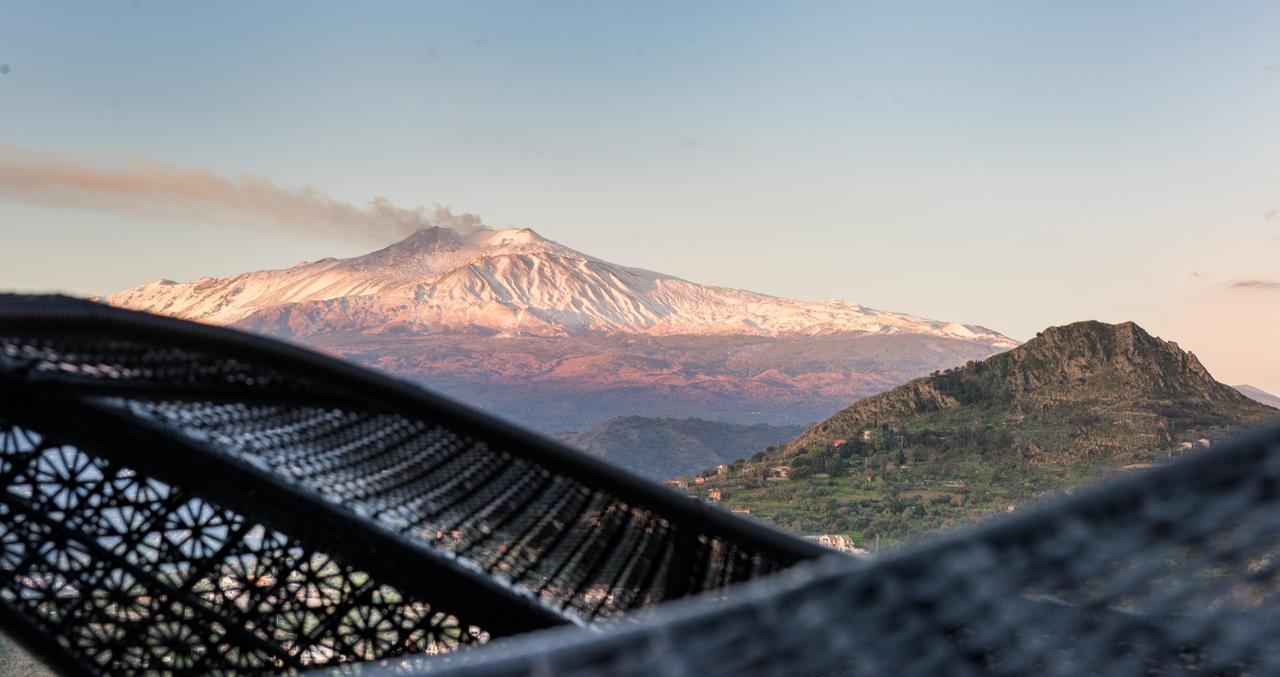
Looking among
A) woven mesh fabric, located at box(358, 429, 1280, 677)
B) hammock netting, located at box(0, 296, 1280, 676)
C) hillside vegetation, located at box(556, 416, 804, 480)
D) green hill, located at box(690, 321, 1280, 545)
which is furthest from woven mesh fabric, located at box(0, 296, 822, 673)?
hillside vegetation, located at box(556, 416, 804, 480)

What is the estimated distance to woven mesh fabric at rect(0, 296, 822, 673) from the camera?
891 centimetres

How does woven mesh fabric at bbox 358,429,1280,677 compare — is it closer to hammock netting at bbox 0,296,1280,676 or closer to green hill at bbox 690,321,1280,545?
hammock netting at bbox 0,296,1280,676

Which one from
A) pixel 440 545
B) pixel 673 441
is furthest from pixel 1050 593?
pixel 673 441

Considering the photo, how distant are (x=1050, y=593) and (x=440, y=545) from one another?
23.4 feet

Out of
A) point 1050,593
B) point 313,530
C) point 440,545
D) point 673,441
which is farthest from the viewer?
point 673,441

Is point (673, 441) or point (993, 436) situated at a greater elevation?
point (993, 436)

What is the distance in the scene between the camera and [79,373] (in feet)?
24.1

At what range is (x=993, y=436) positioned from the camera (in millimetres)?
103500

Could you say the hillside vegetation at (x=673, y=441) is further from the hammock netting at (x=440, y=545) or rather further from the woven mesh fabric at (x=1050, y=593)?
the woven mesh fabric at (x=1050, y=593)

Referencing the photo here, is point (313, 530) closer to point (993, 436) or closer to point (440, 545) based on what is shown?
point (440, 545)

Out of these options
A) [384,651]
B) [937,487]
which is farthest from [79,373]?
[937,487]

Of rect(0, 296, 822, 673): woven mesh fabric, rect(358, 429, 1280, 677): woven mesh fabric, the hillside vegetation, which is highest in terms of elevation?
rect(358, 429, 1280, 677): woven mesh fabric

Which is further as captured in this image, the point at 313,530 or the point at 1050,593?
the point at 313,530

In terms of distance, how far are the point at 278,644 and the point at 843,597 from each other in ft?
27.9
